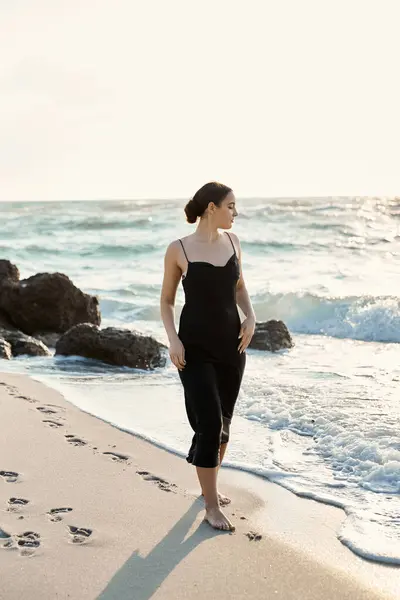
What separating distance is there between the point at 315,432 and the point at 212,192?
267 centimetres

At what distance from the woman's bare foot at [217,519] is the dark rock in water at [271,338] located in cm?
708

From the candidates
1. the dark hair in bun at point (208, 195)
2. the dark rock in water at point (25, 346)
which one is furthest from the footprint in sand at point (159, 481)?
the dark rock in water at point (25, 346)

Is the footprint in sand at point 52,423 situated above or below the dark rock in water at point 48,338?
above

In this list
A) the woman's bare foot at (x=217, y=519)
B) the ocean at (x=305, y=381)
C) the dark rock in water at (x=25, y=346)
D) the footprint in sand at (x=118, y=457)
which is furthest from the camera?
the dark rock in water at (x=25, y=346)

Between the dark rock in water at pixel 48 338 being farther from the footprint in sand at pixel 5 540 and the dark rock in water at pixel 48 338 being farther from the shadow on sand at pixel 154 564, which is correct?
the footprint in sand at pixel 5 540

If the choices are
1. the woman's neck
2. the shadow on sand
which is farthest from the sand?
the woman's neck

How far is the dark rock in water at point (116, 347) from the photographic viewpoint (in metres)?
9.43

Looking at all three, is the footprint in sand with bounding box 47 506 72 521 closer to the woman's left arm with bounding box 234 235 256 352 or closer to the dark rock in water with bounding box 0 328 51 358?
the woman's left arm with bounding box 234 235 256 352

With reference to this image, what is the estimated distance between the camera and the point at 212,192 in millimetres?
4258

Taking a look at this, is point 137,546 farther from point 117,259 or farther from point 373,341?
point 117,259

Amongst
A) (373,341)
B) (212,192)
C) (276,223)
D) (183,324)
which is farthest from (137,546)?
(276,223)

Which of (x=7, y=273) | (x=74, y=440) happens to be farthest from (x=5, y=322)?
(x=74, y=440)

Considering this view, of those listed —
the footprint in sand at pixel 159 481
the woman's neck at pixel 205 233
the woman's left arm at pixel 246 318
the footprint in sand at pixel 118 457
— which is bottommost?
the footprint in sand at pixel 118 457

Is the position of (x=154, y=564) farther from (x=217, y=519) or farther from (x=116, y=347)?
(x=116, y=347)
